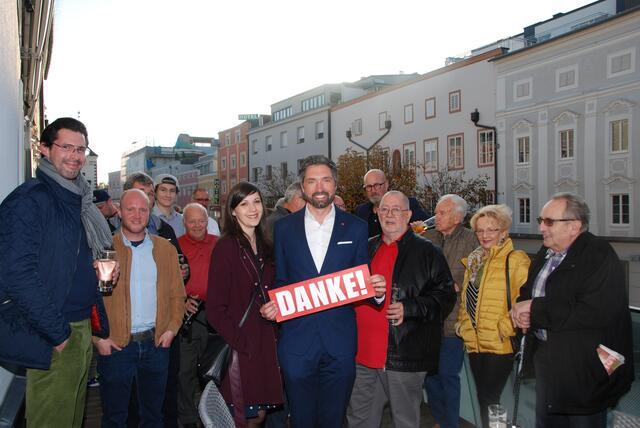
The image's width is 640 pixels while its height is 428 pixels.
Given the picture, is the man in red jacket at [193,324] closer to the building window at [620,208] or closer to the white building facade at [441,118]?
the building window at [620,208]

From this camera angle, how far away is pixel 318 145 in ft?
164

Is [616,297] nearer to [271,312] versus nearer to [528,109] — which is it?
[271,312]

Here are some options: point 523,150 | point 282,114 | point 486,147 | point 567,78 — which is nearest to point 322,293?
point 567,78

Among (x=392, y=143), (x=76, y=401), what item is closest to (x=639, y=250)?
(x=392, y=143)

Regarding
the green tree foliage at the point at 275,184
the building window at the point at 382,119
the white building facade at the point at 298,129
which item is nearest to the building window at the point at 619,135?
the building window at the point at 382,119

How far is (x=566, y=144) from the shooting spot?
1113 inches

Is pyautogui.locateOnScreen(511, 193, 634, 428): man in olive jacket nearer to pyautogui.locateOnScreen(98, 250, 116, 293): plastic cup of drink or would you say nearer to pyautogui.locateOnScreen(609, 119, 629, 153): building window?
pyautogui.locateOnScreen(98, 250, 116, 293): plastic cup of drink

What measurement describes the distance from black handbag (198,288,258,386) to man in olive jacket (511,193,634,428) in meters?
1.95

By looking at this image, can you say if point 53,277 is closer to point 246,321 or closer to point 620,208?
point 246,321

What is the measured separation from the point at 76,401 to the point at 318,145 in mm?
47521

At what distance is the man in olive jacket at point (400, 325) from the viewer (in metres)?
3.64

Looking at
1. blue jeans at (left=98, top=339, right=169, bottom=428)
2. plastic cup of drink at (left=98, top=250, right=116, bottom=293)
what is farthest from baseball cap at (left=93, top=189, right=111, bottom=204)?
plastic cup of drink at (left=98, top=250, right=116, bottom=293)

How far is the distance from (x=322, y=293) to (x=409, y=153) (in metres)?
35.5

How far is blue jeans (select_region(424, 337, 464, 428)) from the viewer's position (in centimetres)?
465
